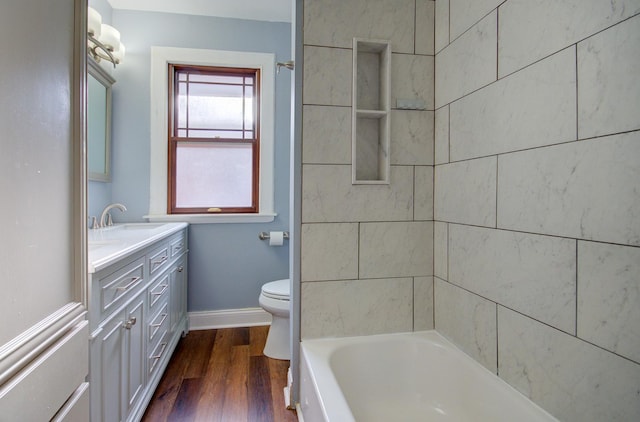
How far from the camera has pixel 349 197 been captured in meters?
1.52

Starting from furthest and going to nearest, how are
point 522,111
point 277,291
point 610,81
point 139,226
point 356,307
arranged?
point 139,226 < point 277,291 < point 356,307 < point 522,111 < point 610,81

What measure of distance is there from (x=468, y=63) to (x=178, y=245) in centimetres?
204

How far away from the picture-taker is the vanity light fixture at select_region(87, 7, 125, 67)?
2027mm

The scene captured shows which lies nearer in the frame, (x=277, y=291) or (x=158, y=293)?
(x=158, y=293)

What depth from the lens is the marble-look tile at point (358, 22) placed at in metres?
1.47

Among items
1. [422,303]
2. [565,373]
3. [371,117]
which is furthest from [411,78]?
[565,373]

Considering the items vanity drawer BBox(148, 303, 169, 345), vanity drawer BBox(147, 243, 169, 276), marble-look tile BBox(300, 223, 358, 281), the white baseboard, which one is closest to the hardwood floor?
the white baseboard

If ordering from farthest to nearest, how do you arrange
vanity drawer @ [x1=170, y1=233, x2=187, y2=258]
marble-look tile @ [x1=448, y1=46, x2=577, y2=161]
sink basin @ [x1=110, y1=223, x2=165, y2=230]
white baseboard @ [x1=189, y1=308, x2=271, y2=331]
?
white baseboard @ [x1=189, y1=308, x2=271, y2=331] < sink basin @ [x1=110, y1=223, x2=165, y2=230] < vanity drawer @ [x1=170, y1=233, x2=187, y2=258] < marble-look tile @ [x1=448, y1=46, x2=577, y2=161]

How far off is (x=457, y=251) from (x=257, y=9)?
2.32 meters

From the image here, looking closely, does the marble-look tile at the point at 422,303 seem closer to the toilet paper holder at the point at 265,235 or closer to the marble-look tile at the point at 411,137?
the marble-look tile at the point at 411,137

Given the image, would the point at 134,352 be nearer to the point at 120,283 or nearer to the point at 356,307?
the point at 120,283

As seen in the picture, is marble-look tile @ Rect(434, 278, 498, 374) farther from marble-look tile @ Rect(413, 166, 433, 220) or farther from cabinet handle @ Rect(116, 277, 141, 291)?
cabinet handle @ Rect(116, 277, 141, 291)

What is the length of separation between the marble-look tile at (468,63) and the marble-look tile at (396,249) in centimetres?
60

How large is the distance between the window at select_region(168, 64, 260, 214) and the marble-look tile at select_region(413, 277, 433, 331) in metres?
1.60
